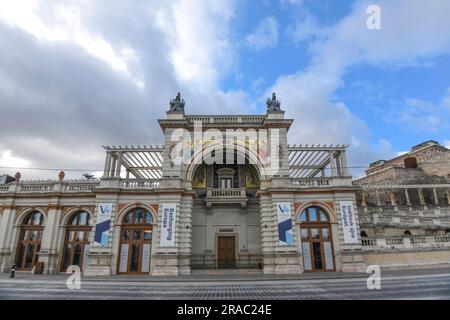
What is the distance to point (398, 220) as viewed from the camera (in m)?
26.2

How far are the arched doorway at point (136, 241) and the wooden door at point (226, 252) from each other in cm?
660

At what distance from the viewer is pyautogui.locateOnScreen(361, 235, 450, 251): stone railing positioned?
19656 millimetres

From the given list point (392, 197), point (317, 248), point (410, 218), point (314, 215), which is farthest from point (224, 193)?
point (392, 197)

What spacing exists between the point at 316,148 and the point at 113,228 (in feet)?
58.4

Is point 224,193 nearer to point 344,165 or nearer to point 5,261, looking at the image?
point 344,165

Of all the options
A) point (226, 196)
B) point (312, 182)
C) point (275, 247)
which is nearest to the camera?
point (275, 247)

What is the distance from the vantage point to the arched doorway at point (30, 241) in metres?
21.8

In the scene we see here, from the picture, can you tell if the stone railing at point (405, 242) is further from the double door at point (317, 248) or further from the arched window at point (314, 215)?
the arched window at point (314, 215)

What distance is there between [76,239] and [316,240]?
19.7 m

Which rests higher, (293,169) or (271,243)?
(293,169)

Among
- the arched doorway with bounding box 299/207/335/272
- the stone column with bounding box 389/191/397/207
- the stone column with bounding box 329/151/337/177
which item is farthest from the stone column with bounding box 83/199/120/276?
the stone column with bounding box 389/191/397/207
